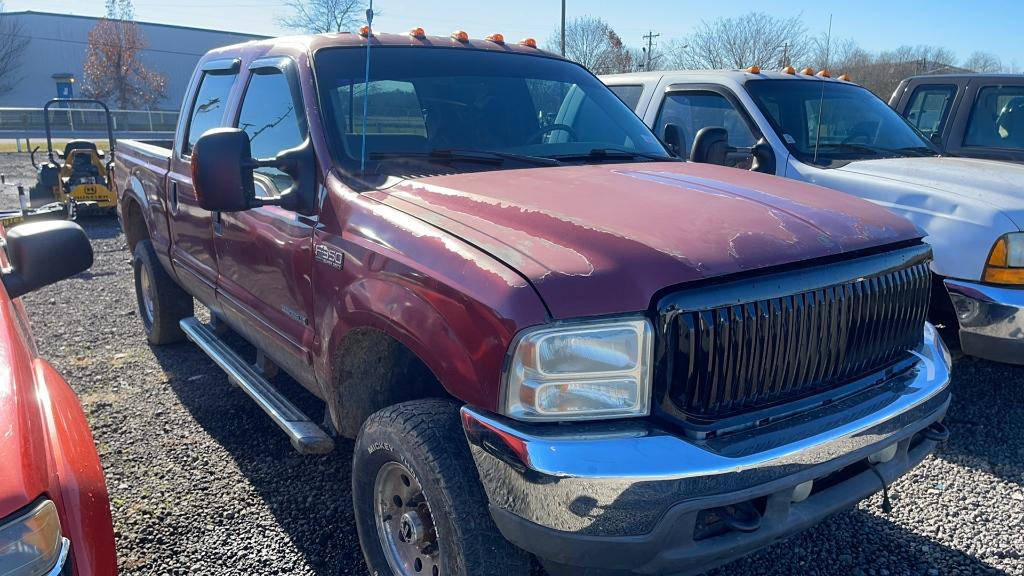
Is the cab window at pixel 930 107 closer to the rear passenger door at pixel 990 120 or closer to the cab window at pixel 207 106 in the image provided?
the rear passenger door at pixel 990 120

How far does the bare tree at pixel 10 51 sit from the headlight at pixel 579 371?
56154mm

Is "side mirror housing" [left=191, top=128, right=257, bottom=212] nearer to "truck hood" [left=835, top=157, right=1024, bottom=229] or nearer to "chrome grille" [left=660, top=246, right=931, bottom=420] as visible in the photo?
"chrome grille" [left=660, top=246, right=931, bottom=420]

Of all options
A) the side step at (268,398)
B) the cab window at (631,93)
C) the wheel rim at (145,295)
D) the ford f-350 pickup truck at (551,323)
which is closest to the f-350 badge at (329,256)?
the ford f-350 pickup truck at (551,323)

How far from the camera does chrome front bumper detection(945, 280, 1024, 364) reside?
3721 mm

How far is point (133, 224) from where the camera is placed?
5.49 meters

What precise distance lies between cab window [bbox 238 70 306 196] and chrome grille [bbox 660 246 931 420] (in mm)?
1840

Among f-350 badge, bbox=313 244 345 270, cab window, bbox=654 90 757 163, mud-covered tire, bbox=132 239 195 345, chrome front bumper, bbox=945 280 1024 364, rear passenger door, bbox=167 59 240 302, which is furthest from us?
cab window, bbox=654 90 757 163


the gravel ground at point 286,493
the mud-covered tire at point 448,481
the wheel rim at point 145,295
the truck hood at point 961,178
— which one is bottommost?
the gravel ground at point 286,493

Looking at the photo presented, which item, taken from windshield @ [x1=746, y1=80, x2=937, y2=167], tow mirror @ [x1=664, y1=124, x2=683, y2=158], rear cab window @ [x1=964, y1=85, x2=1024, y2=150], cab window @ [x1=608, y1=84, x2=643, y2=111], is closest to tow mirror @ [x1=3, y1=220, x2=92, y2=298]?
tow mirror @ [x1=664, y1=124, x2=683, y2=158]

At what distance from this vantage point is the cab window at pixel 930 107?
6520 millimetres

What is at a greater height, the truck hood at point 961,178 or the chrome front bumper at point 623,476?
the truck hood at point 961,178

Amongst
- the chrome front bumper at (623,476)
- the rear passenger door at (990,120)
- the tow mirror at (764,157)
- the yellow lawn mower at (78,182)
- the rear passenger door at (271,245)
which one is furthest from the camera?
the yellow lawn mower at (78,182)

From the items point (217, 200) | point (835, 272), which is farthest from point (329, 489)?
point (835, 272)

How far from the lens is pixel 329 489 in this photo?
341 cm
